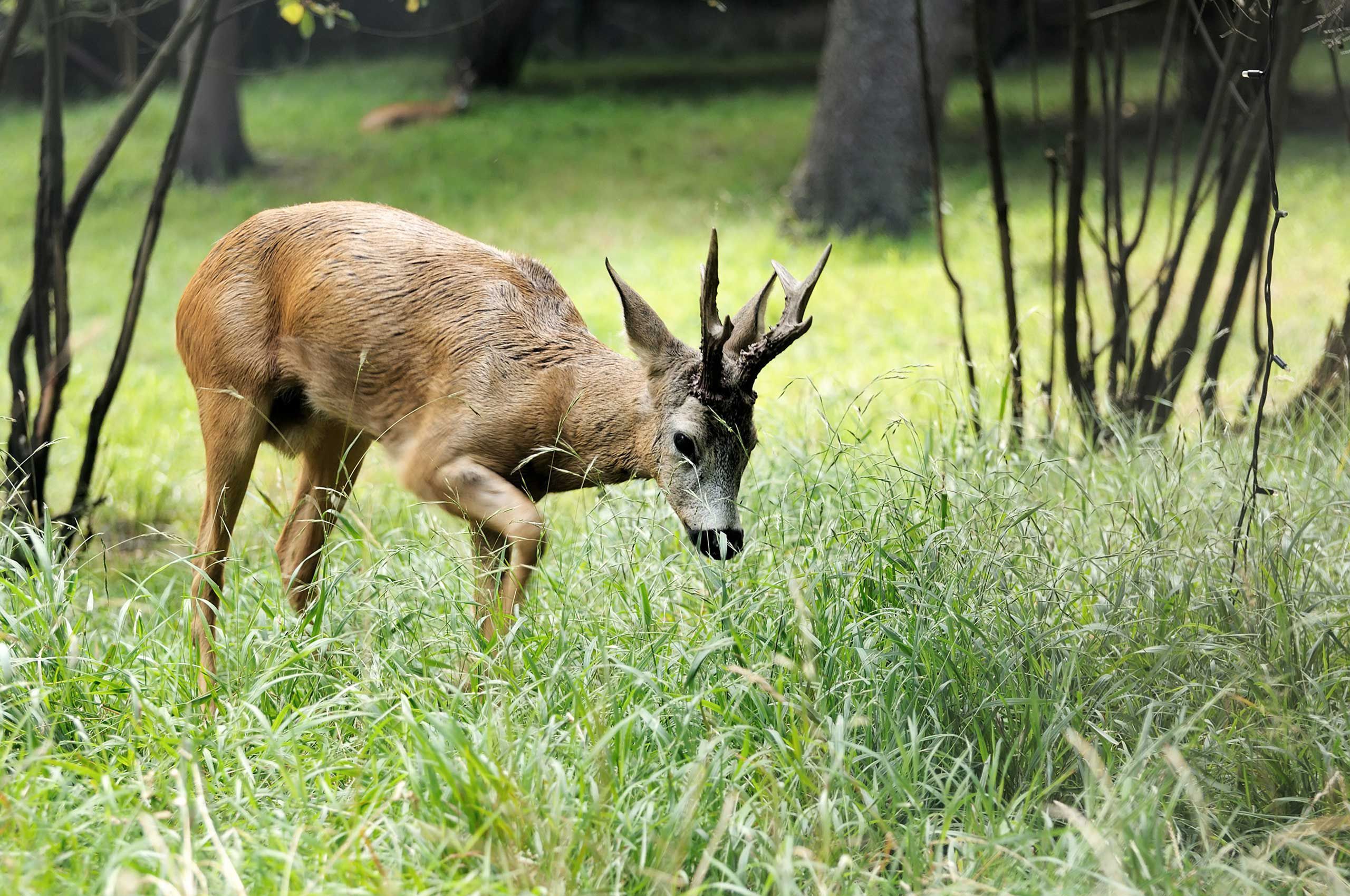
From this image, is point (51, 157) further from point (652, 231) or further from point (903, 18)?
point (903, 18)

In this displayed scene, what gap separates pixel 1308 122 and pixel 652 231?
8924mm

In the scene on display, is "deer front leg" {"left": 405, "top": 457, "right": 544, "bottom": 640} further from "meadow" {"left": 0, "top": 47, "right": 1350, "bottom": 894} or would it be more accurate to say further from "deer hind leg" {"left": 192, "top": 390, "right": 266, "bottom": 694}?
"deer hind leg" {"left": 192, "top": 390, "right": 266, "bottom": 694}

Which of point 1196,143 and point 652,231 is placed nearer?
point 652,231

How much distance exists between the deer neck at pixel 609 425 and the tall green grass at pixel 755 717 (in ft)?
0.43

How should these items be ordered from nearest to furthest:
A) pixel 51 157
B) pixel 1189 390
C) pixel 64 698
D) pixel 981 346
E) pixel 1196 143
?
pixel 64 698 < pixel 51 157 < pixel 1189 390 < pixel 981 346 < pixel 1196 143

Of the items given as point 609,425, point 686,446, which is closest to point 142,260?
point 609,425

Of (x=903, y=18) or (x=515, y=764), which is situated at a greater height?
(x=903, y=18)

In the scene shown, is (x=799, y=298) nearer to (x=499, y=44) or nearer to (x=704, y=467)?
(x=704, y=467)

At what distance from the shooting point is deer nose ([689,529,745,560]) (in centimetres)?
367

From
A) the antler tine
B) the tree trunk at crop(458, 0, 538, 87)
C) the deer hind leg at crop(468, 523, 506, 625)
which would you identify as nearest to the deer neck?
the deer hind leg at crop(468, 523, 506, 625)

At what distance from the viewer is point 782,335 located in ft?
12.2

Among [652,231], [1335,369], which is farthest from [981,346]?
[652,231]

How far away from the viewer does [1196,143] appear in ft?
51.2

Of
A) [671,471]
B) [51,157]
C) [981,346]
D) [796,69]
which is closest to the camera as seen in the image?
[671,471]
